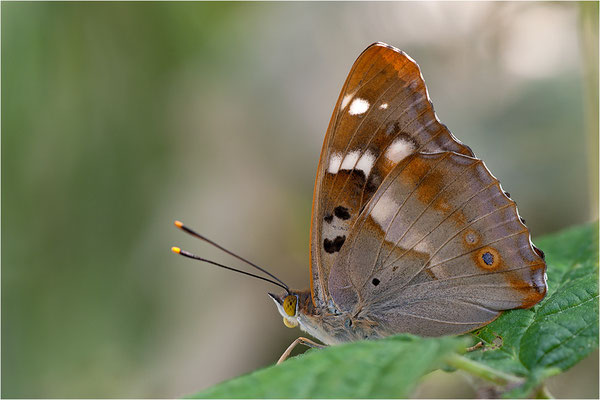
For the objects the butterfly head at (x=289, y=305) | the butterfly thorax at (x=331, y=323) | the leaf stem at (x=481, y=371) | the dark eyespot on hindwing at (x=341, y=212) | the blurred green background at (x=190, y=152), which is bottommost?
the leaf stem at (x=481, y=371)

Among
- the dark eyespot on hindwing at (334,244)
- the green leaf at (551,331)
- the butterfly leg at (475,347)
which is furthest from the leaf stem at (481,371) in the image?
the dark eyespot on hindwing at (334,244)

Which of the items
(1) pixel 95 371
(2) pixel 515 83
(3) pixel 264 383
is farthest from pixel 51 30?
(3) pixel 264 383

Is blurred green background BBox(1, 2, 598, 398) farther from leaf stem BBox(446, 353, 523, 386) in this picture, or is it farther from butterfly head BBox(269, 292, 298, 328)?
leaf stem BBox(446, 353, 523, 386)

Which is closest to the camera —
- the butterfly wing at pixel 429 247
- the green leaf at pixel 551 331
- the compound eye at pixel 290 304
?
the green leaf at pixel 551 331

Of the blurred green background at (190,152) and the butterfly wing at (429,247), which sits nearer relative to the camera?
the butterfly wing at (429,247)

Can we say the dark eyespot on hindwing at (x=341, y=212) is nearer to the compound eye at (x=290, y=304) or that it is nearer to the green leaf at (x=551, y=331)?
the compound eye at (x=290, y=304)

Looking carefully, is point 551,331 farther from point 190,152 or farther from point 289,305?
point 190,152

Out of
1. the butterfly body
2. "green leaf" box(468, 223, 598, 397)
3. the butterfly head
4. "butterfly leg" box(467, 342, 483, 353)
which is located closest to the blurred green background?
the butterfly head

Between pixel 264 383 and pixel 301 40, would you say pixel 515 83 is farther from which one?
pixel 264 383
